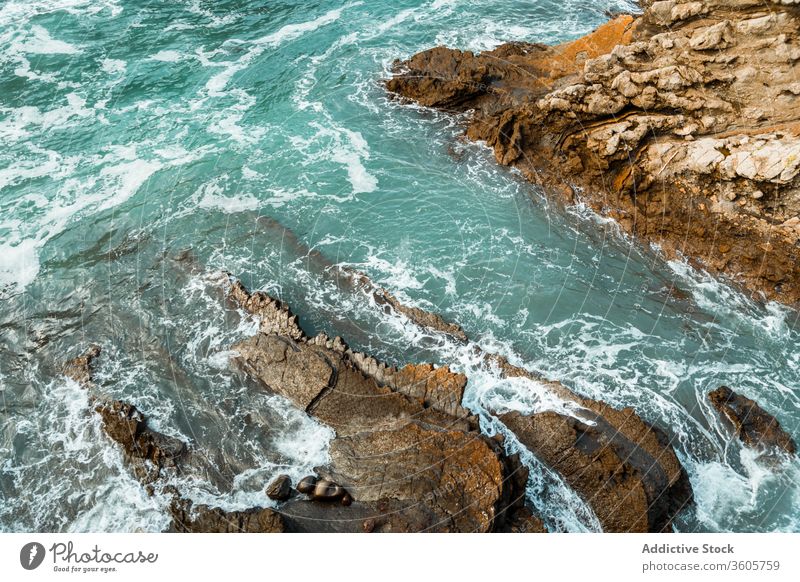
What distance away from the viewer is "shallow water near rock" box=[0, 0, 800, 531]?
53.8ft

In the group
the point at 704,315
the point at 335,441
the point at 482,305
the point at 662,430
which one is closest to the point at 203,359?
the point at 335,441

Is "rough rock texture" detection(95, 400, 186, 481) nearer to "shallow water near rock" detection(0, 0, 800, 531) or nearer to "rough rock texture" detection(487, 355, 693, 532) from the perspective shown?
"shallow water near rock" detection(0, 0, 800, 531)

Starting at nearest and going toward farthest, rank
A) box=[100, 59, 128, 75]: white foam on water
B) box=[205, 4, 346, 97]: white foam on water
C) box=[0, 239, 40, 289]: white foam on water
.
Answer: box=[0, 239, 40, 289]: white foam on water < box=[205, 4, 346, 97]: white foam on water < box=[100, 59, 128, 75]: white foam on water

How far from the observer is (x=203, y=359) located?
19109mm

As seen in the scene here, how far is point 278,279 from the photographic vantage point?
21969mm

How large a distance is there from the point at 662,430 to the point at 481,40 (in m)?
28.4

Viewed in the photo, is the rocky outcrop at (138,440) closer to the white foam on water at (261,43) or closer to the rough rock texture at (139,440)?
the rough rock texture at (139,440)

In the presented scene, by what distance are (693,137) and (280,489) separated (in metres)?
22.0

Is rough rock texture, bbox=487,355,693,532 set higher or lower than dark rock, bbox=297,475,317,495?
lower
